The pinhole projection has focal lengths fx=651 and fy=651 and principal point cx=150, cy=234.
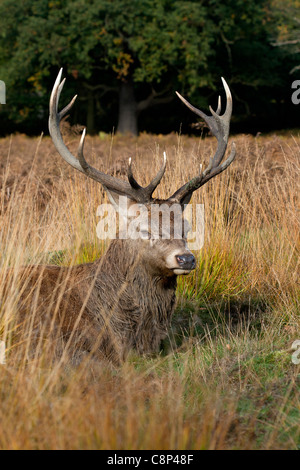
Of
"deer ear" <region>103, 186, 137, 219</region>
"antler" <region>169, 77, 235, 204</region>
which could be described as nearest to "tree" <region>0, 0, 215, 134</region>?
"antler" <region>169, 77, 235, 204</region>

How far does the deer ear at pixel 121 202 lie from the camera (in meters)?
4.82

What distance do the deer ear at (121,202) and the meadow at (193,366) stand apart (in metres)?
0.38

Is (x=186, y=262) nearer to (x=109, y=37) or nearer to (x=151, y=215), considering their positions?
(x=151, y=215)

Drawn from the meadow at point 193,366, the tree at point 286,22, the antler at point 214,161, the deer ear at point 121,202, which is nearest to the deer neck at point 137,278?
the deer ear at point 121,202

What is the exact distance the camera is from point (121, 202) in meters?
4.85

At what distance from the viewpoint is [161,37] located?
22875mm

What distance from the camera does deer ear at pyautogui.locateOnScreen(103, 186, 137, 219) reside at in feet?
15.8

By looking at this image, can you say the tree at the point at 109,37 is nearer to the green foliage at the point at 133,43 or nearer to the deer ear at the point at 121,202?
the green foliage at the point at 133,43

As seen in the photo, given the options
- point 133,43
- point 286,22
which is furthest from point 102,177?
point 286,22

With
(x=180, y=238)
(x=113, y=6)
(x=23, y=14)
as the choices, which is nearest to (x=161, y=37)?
(x=113, y=6)

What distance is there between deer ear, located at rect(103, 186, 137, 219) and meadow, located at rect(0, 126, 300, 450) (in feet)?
1.24

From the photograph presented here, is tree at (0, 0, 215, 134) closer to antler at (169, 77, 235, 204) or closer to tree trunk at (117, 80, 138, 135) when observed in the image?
tree trunk at (117, 80, 138, 135)
